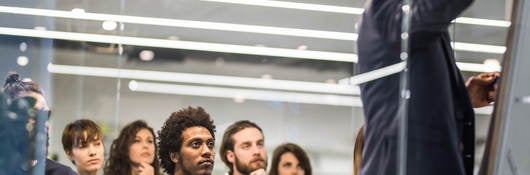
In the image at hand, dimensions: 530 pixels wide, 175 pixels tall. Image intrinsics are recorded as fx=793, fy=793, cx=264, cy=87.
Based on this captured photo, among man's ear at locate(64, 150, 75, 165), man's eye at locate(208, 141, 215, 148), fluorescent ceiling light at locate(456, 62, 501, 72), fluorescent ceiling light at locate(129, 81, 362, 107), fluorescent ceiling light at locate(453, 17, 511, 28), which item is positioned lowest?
man's ear at locate(64, 150, 75, 165)

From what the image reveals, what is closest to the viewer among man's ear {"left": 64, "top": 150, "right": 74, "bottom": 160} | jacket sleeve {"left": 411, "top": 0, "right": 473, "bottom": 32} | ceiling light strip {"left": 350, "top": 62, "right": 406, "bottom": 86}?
jacket sleeve {"left": 411, "top": 0, "right": 473, "bottom": 32}

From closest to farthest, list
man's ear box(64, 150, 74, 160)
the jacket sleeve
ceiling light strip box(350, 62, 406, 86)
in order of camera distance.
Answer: the jacket sleeve, man's ear box(64, 150, 74, 160), ceiling light strip box(350, 62, 406, 86)

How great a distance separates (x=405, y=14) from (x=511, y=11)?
0.98 feet

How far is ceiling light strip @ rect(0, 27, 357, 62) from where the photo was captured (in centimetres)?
203

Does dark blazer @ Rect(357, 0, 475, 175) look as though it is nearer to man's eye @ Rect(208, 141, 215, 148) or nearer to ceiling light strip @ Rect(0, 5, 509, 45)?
ceiling light strip @ Rect(0, 5, 509, 45)

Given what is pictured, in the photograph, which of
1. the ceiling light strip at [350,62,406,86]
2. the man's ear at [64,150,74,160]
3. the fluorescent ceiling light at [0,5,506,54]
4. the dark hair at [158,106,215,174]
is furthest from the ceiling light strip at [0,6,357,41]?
the man's ear at [64,150,74,160]

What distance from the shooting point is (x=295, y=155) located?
2.09 meters

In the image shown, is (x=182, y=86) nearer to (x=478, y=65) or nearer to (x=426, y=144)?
(x=426, y=144)

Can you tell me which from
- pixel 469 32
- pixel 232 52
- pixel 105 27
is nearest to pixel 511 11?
pixel 469 32

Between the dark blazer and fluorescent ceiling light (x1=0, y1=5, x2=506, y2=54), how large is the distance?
0.43 feet

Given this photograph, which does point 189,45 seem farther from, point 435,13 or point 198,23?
point 435,13

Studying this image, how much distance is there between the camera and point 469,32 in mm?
2168

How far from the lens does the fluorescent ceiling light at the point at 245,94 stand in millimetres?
1997

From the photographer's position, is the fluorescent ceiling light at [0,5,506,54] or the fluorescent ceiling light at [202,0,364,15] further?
the fluorescent ceiling light at [202,0,364,15]
